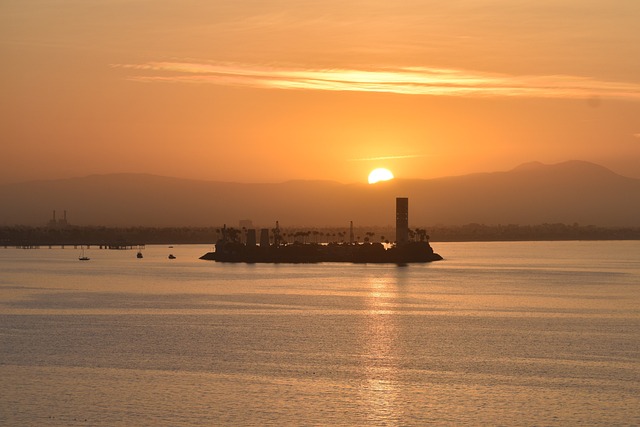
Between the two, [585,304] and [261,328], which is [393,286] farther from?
[261,328]

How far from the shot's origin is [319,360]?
68688 mm

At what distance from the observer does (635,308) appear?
4633 inches

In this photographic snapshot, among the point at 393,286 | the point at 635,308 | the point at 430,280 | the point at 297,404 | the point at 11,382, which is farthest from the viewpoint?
the point at 430,280

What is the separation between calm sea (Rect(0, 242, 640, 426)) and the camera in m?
50.2

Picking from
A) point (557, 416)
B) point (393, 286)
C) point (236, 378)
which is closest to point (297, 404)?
point (236, 378)

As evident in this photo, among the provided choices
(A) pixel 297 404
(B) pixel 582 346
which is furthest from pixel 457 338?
(A) pixel 297 404

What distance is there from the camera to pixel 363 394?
5509 centimetres

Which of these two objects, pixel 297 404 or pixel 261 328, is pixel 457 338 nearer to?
pixel 261 328

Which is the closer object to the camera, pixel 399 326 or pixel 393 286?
pixel 399 326

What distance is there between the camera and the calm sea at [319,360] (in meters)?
50.2

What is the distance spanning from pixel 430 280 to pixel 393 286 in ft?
65.2

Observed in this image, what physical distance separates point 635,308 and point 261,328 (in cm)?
5034

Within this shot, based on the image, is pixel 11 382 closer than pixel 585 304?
Yes

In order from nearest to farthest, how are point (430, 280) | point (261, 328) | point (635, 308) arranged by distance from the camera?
point (261, 328), point (635, 308), point (430, 280)
